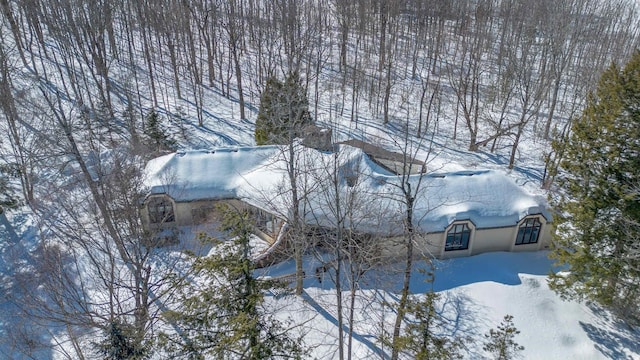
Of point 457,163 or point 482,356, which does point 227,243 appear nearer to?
point 482,356

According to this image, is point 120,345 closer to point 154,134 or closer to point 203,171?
point 203,171

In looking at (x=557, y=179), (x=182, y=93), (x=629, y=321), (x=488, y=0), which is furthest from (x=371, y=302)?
(x=488, y=0)

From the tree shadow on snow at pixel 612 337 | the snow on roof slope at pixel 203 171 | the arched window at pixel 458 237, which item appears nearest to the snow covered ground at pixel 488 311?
the tree shadow on snow at pixel 612 337

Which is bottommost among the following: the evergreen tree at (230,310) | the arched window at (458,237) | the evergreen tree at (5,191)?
the arched window at (458,237)

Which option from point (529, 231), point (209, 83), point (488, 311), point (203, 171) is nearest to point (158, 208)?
point (203, 171)

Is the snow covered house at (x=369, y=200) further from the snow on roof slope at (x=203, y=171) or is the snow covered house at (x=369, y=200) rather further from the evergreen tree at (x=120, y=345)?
the evergreen tree at (x=120, y=345)

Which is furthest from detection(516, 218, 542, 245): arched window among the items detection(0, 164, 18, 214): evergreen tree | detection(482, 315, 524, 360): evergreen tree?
detection(0, 164, 18, 214): evergreen tree
